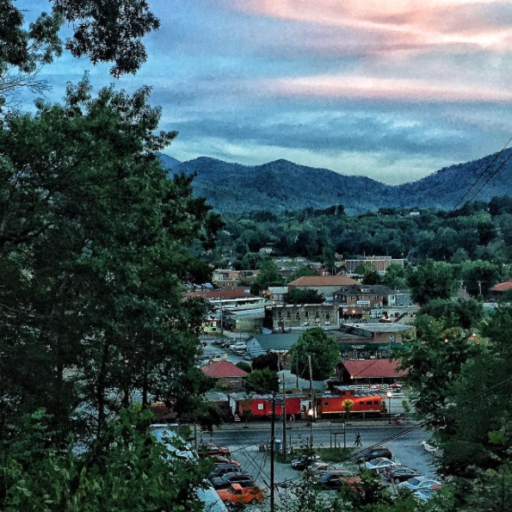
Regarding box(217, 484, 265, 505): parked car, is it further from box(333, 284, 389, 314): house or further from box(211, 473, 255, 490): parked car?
box(333, 284, 389, 314): house

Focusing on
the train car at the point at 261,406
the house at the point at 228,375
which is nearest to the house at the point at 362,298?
the house at the point at 228,375

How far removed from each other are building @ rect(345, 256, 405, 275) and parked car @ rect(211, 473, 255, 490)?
8375cm

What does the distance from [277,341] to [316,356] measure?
6510 millimetres

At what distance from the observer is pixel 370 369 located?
30641 millimetres

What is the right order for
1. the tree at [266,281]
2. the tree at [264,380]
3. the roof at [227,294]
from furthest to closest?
the tree at [266,281] → the roof at [227,294] → the tree at [264,380]

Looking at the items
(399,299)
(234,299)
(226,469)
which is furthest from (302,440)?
(399,299)

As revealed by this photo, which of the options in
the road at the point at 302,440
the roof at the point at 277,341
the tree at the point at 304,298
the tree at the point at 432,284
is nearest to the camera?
the road at the point at 302,440

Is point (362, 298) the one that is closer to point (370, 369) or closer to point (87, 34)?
point (370, 369)

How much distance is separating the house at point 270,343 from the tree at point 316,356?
393 centimetres

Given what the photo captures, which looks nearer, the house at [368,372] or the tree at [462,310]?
the house at [368,372]

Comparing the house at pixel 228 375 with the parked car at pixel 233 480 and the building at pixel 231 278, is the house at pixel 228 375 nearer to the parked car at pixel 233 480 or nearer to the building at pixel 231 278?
the parked car at pixel 233 480

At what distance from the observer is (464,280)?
73625 millimetres

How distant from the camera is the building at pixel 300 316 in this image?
5197 centimetres

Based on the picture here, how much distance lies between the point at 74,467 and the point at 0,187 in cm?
449
